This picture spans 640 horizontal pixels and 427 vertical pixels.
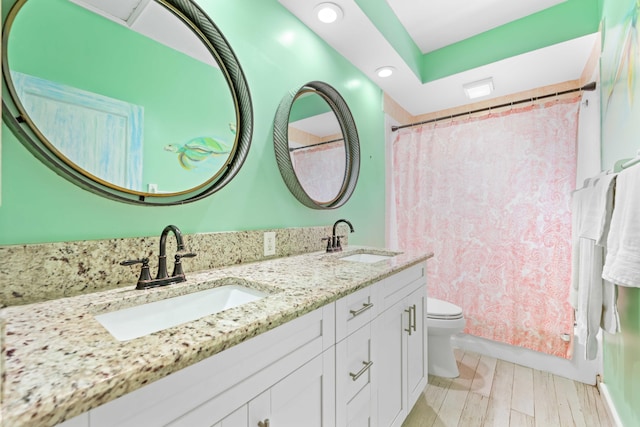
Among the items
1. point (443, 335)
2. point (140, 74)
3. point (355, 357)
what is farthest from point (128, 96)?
point (443, 335)

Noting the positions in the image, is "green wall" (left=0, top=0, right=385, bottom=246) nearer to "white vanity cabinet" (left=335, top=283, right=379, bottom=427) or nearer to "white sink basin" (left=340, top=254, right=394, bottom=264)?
"white sink basin" (left=340, top=254, right=394, bottom=264)

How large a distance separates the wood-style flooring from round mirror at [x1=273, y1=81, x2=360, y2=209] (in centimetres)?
138

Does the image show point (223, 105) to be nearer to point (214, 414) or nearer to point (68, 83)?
point (68, 83)

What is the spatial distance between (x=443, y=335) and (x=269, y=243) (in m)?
1.43

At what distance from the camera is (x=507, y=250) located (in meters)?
2.09

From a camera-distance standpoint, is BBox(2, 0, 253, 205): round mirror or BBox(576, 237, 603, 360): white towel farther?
BBox(576, 237, 603, 360): white towel

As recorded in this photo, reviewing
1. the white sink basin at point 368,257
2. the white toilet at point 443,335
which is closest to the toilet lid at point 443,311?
the white toilet at point 443,335

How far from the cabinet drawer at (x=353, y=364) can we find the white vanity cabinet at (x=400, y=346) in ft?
0.22

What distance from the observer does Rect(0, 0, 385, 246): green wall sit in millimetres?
740

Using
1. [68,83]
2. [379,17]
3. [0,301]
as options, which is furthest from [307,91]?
[0,301]

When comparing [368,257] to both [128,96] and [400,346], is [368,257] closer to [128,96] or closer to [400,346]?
[400,346]

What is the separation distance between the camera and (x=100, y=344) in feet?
1.59

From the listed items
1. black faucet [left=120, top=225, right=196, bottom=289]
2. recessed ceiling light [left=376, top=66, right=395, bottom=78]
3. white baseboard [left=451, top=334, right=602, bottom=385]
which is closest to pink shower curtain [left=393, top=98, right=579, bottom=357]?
white baseboard [left=451, top=334, right=602, bottom=385]

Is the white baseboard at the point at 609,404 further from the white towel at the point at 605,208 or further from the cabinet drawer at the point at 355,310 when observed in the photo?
the cabinet drawer at the point at 355,310
